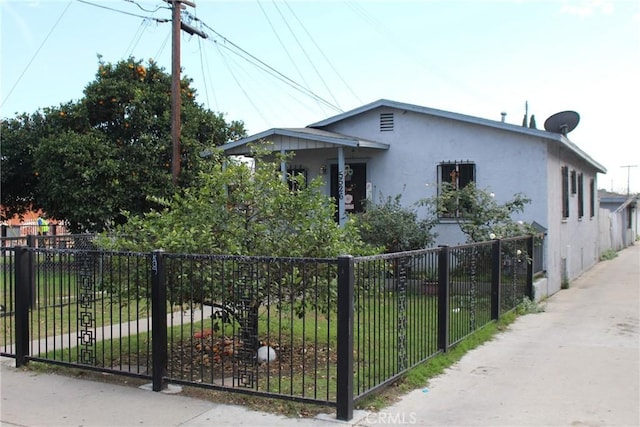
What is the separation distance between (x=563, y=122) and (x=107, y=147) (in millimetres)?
12428

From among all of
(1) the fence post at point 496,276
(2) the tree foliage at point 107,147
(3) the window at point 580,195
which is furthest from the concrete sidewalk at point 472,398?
(3) the window at point 580,195

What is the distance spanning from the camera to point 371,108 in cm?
1503

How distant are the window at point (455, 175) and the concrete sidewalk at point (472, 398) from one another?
5919mm

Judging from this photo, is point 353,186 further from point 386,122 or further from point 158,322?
point 158,322

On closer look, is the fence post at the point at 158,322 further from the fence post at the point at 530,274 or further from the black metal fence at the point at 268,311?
the fence post at the point at 530,274

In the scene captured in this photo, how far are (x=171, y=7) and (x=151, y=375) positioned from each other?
10957mm

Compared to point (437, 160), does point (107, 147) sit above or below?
above

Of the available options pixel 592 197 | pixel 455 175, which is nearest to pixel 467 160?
pixel 455 175

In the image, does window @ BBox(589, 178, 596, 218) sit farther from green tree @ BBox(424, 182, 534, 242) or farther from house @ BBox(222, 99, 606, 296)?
green tree @ BBox(424, 182, 534, 242)

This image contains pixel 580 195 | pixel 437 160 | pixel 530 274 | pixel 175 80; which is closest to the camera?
pixel 530 274

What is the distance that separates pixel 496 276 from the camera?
9328 mm

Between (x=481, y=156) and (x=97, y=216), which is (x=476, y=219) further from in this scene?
(x=97, y=216)

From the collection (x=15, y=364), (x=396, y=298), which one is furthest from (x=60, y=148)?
(x=396, y=298)

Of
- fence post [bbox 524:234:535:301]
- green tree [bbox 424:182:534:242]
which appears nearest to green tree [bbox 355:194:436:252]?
green tree [bbox 424:182:534:242]
